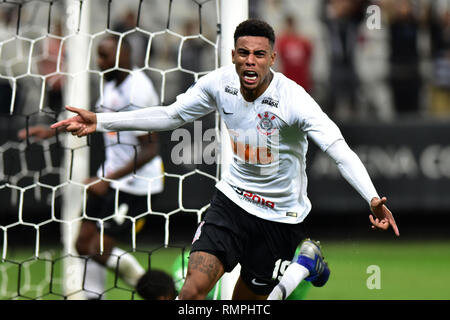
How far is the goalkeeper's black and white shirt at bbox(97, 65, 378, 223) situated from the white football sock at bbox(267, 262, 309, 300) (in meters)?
0.30

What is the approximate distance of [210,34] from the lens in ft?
35.0

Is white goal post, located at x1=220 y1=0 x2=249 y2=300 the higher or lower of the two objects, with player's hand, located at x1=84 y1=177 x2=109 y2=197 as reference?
higher

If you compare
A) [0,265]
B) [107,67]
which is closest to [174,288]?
[107,67]

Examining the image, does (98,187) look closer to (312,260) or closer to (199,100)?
(199,100)

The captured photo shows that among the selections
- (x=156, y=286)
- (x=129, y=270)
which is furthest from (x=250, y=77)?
(x=129, y=270)

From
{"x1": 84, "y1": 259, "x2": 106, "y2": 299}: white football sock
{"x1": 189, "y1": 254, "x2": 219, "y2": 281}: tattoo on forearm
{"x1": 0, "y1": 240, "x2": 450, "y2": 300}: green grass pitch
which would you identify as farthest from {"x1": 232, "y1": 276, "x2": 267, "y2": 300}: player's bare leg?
{"x1": 0, "y1": 240, "x2": 450, "y2": 300}: green grass pitch

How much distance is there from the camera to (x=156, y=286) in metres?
6.20

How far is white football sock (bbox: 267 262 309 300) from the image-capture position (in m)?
4.67

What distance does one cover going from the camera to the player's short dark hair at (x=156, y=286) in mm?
6133

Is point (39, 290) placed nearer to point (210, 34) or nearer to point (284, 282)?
point (284, 282)

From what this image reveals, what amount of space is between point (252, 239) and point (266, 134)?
657 mm

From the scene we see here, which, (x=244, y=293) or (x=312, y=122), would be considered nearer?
(x=312, y=122)

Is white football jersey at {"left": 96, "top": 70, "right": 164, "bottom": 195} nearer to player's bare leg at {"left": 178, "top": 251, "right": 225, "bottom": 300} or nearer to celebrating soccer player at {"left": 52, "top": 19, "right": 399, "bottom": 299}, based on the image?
celebrating soccer player at {"left": 52, "top": 19, "right": 399, "bottom": 299}

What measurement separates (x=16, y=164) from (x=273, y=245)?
15.8 feet
